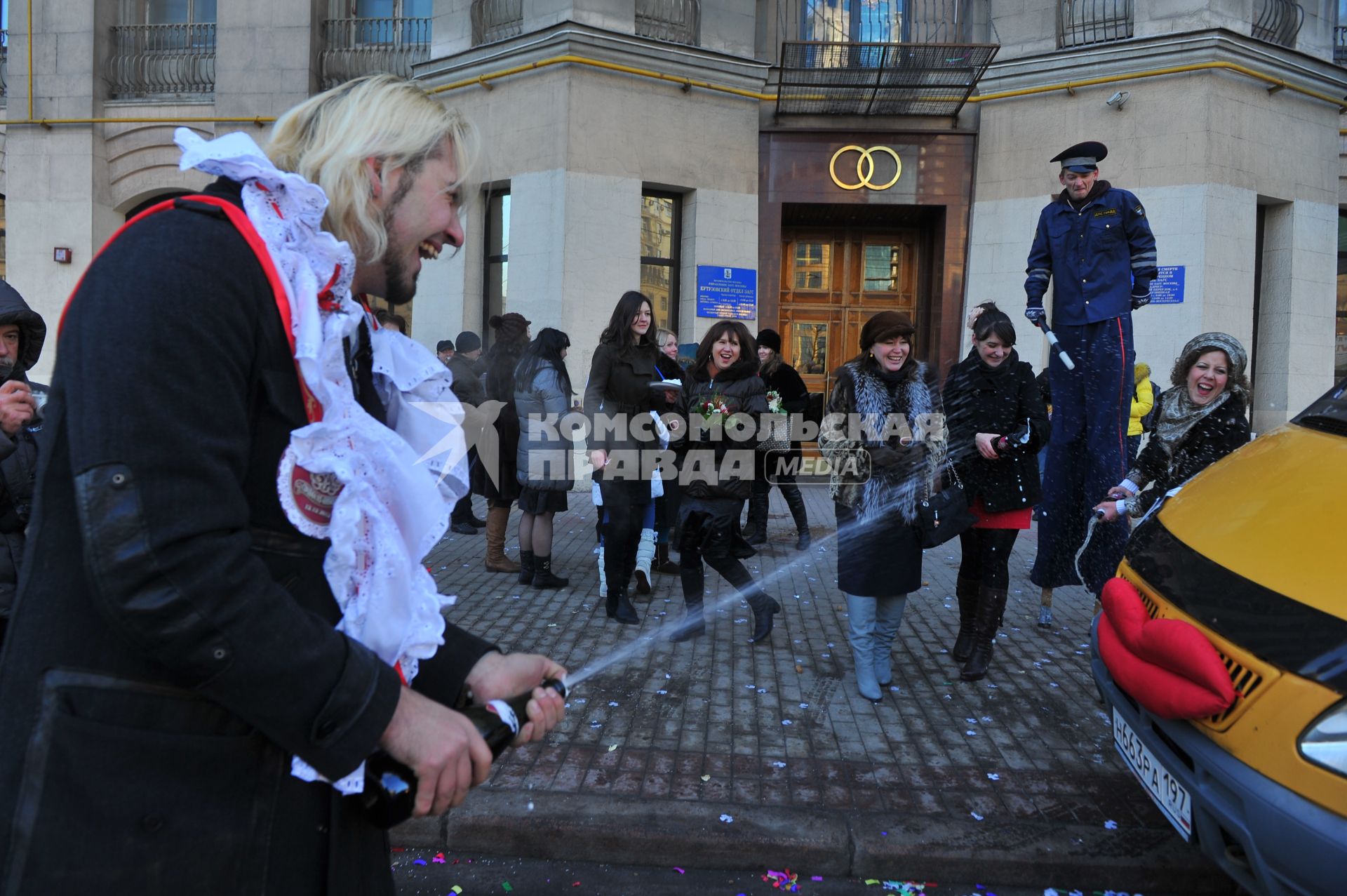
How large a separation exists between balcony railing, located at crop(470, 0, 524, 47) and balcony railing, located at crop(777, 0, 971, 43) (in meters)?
4.01

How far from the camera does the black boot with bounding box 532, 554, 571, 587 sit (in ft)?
22.7

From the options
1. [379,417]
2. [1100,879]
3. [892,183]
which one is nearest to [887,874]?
[1100,879]

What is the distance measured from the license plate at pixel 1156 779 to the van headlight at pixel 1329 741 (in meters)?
0.49

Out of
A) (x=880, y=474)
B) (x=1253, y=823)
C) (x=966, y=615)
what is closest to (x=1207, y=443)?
(x=966, y=615)

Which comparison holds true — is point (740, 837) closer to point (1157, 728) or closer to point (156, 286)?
point (1157, 728)

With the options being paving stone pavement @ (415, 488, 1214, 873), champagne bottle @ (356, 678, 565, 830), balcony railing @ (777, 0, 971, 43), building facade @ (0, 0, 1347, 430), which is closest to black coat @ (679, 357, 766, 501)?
paving stone pavement @ (415, 488, 1214, 873)

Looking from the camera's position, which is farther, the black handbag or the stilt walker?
the stilt walker

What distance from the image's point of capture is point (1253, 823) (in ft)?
6.97

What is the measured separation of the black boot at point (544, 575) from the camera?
692 centimetres

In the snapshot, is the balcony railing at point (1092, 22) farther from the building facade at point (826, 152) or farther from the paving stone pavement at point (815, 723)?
the paving stone pavement at point (815, 723)

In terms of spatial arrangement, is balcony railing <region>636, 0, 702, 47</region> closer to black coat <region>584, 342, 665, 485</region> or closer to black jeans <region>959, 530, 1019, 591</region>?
black coat <region>584, 342, 665, 485</region>

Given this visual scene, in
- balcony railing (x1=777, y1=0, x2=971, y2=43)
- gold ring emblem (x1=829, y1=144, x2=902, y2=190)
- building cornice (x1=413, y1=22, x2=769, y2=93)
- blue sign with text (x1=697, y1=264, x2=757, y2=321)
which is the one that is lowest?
blue sign with text (x1=697, y1=264, x2=757, y2=321)

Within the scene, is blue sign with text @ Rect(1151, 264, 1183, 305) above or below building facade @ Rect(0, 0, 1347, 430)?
below

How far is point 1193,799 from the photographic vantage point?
7.84ft
